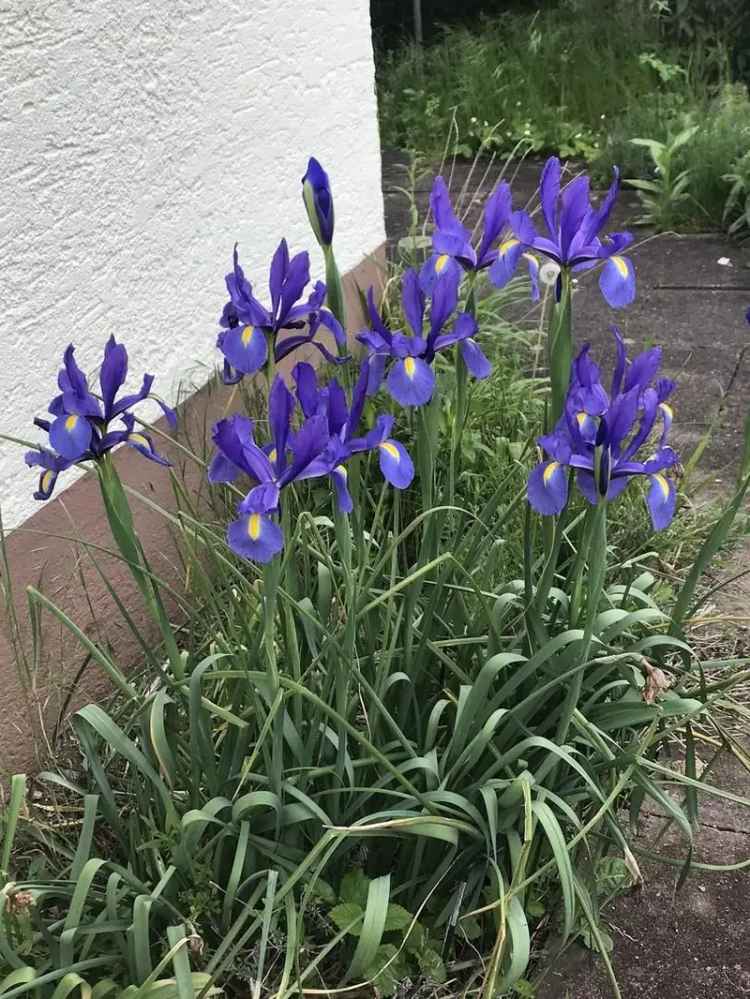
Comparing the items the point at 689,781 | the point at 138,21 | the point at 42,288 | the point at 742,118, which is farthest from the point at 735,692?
the point at 742,118

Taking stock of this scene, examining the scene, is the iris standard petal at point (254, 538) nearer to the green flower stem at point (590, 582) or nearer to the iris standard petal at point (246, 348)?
the iris standard petal at point (246, 348)

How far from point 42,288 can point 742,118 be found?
437 cm

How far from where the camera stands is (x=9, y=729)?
2066 millimetres

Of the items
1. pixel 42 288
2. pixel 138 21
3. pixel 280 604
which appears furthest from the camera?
pixel 138 21

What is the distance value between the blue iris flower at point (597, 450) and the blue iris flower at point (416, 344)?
18 cm

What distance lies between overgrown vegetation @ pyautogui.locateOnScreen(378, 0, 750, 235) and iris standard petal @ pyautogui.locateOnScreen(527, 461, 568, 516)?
14.0 feet

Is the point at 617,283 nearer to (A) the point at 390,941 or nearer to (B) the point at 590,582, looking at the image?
(B) the point at 590,582

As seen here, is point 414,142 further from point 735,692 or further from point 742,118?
point 735,692

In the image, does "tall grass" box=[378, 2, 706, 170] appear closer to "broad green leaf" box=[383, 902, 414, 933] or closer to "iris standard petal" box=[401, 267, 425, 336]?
"iris standard petal" box=[401, 267, 425, 336]

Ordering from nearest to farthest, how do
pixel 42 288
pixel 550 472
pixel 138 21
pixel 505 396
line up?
1. pixel 550 472
2. pixel 42 288
3. pixel 138 21
4. pixel 505 396

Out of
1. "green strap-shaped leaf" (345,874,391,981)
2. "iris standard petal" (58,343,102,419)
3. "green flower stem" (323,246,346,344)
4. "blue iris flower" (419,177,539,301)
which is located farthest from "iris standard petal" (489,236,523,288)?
"green strap-shaped leaf" (345,874,391,981)

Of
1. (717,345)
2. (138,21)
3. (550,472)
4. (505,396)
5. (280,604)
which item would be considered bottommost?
(717,345)

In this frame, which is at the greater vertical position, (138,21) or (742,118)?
(138,21)

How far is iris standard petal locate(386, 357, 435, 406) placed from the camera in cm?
141
